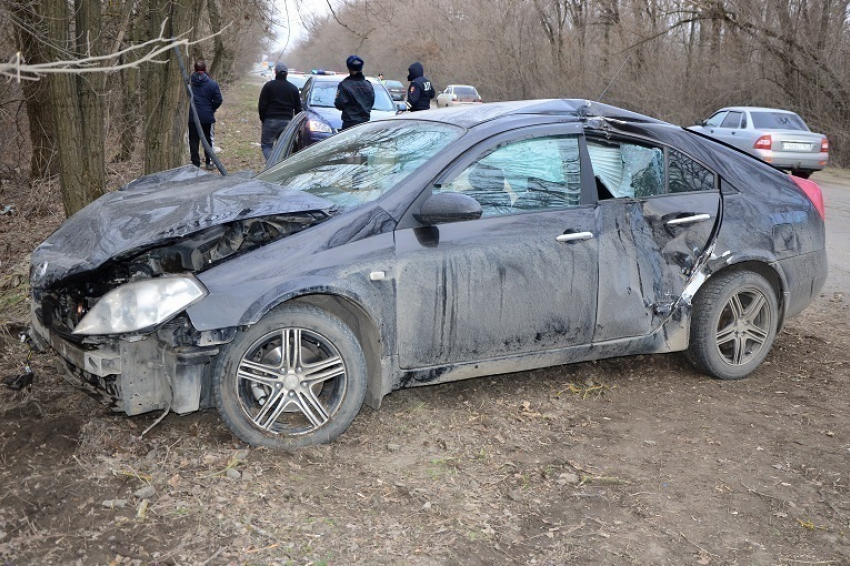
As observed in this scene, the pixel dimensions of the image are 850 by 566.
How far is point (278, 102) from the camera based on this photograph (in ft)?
43.5

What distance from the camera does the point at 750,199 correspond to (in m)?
5.29

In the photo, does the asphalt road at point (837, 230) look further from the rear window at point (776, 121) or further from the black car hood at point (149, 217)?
the black car hood at point (149, 217)

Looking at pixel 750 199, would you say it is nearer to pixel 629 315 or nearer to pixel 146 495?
pixel 629 315

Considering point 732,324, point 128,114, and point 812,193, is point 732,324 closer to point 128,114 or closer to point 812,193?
point 812,193

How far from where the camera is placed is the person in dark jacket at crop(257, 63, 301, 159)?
43.4 ft

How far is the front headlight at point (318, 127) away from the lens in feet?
46.4

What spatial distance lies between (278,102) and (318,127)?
3.83 feet

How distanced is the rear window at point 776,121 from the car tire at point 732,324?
1483 centimetres

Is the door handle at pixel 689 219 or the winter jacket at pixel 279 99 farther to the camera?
the winter jacket at pixel 279 99

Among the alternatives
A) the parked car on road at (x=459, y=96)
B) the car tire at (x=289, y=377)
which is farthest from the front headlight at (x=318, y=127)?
the parked car on road at (x=459, y=96)

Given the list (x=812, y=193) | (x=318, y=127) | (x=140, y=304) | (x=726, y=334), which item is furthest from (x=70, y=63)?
(x=318, y=127)

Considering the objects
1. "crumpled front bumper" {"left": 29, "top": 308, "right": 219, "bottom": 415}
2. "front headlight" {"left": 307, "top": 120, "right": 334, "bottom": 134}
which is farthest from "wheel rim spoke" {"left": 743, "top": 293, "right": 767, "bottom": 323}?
"front headlight" {"left": 307, "top": 120, "right": 334, "bottom": 134}

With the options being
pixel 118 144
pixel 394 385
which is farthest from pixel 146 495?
pixel 118 144

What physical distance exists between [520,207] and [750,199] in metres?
1.68
